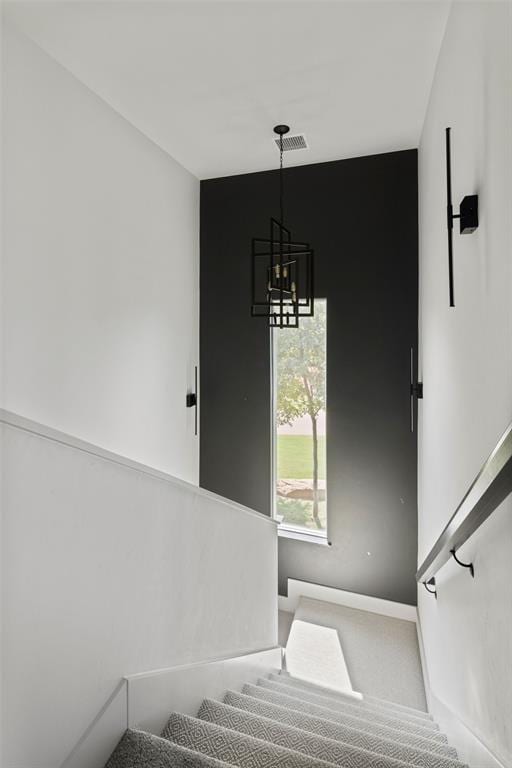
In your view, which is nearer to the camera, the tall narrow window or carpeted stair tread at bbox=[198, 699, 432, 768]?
carpeted stair tread at bbox=[198, 699, 432, 768]

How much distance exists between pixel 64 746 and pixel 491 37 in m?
2.15

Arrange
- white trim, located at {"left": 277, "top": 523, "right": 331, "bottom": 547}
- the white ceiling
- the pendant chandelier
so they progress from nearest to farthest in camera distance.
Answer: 1. the white ceiling
2. the pendant chandelier
3. white trim, located at {"left": 277, "top": 523, "right": 331, "bottom": 547}

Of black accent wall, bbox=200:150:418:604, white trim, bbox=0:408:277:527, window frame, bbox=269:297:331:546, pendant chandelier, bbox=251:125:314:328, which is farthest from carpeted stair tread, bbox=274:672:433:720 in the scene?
pendant chandelier, bbox=251:125:314:328

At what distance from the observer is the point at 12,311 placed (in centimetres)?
251

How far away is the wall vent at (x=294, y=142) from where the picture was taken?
3.72 metres

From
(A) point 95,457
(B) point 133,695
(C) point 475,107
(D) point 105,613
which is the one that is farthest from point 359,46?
(B) point 133,695

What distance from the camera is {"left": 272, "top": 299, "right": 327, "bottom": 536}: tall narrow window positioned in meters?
4.37

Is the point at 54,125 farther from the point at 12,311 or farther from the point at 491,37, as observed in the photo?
the point at 491,37

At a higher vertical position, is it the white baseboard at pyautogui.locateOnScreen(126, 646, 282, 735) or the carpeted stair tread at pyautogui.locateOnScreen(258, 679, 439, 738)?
the white baseboard at pyautogui.locateOnScreen(126, 646, 282, 735)

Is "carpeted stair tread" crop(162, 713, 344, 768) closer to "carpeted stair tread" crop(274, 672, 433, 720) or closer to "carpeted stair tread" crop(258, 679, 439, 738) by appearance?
"carpeted stair tread" crop(258, 679, 439, 738)

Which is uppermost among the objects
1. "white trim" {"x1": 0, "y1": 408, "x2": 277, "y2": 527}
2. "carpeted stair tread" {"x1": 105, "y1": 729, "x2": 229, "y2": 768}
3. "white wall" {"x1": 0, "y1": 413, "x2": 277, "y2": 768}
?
"white trim" {"x1": 0, "y1": 408, "x2": 277, "y2": 527}

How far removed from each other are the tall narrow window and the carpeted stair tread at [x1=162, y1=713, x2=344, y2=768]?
286 cm

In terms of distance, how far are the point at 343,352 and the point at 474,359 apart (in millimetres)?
2446

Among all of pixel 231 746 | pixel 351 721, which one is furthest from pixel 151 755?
pixel 351 721
